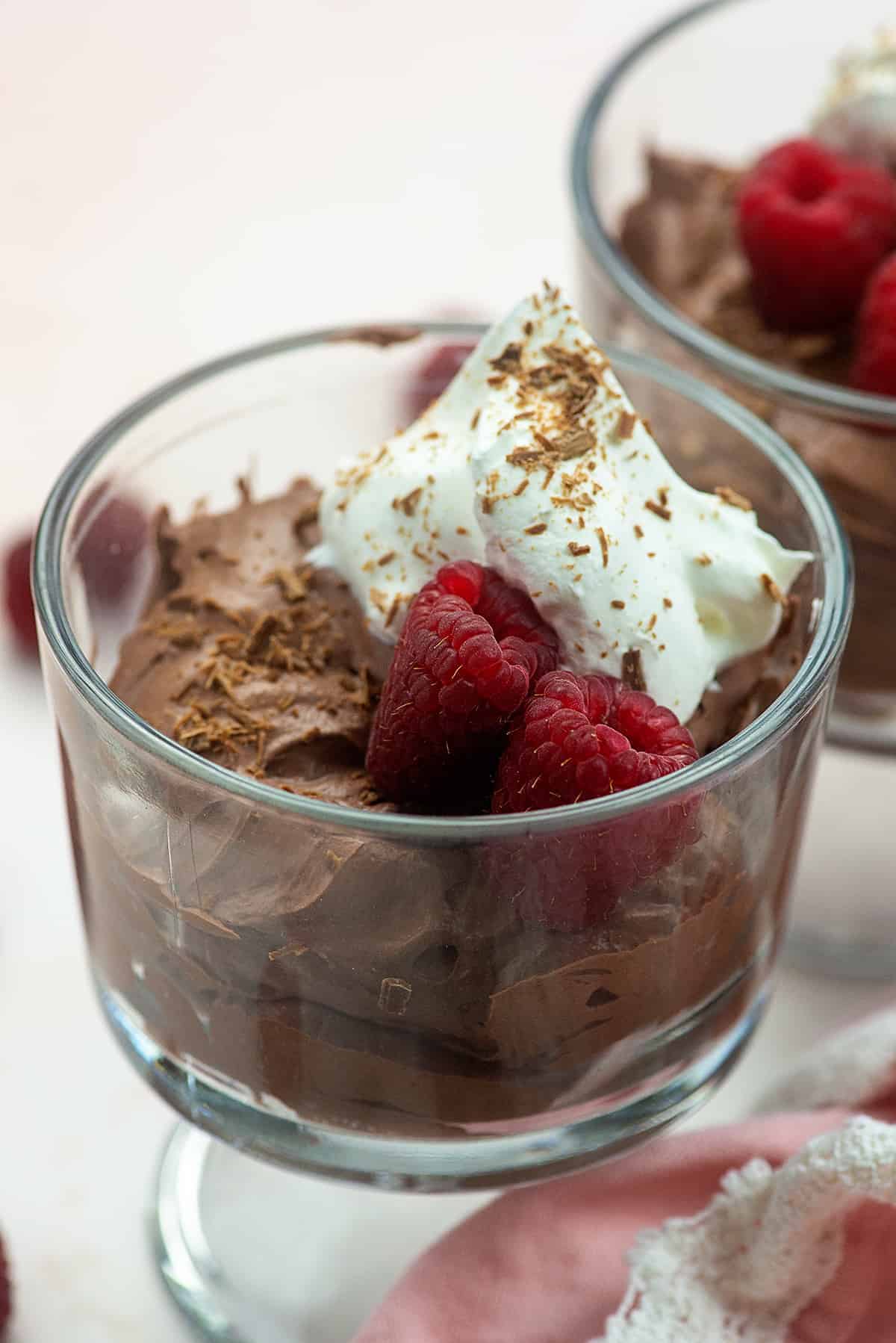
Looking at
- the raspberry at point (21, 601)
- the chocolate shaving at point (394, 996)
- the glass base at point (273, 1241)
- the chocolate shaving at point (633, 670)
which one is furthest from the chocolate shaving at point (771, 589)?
the raspberry at point (21, 601)

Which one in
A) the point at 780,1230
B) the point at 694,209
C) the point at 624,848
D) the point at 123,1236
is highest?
the point at 694,209

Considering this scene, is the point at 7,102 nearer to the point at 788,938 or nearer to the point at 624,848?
the point at 788,938

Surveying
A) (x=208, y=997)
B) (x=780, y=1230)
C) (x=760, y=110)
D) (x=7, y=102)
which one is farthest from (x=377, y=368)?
(x=7, y=102)

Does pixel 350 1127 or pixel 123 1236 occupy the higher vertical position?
pixel 350 1127

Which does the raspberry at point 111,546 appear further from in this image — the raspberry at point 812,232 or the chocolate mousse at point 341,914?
the raspberry at point 812,232

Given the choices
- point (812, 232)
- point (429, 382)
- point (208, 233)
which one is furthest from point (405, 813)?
point (208, 233)

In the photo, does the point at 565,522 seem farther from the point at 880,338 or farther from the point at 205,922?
the point at 880,338
